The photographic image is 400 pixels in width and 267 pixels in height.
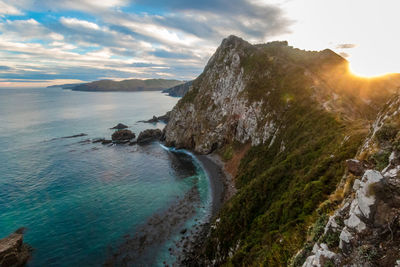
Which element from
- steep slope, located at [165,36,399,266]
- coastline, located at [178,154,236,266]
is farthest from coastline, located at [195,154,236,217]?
steep slope, located at [165,36,399,266]

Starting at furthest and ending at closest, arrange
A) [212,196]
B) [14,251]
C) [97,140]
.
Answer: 1. [97,140]
2. [212,196]
3. [14,251]

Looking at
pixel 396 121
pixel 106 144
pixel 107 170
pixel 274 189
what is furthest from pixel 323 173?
pixel 106 144

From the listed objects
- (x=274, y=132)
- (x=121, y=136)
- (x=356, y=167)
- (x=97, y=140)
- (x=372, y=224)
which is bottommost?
(x=97, y=140)

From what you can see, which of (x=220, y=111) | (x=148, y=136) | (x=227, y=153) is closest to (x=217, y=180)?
(x=227, y=153)

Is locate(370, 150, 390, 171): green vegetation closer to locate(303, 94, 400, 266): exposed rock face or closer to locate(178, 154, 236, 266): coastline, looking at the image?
locate(303, 94, 400, 266): exposed rock face

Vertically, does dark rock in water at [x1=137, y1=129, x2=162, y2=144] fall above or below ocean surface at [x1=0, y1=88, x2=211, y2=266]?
above

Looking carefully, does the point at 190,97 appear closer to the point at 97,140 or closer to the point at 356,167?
the point at 97,140

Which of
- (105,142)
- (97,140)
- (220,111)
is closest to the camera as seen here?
(220,111)
